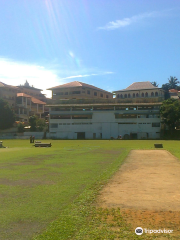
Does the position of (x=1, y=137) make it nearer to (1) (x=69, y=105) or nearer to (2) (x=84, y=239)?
(1) (x=69, y=105)

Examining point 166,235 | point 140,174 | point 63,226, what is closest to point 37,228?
A: point 63,226

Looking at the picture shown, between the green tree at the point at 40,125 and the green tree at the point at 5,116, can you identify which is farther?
the green tree at the point at 40,125

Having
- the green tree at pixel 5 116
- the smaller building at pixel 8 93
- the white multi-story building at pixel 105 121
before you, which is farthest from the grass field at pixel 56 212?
the smaller building at pixel 8 93

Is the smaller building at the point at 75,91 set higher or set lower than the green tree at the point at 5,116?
higher

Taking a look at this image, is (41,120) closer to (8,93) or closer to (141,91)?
(8,93)

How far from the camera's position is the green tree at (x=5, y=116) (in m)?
72.1

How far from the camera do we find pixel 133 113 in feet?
233

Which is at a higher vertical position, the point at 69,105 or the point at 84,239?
the point at 69,105

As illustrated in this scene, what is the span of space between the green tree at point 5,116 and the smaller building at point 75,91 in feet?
67.6

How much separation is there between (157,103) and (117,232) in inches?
2621

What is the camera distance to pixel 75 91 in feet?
290

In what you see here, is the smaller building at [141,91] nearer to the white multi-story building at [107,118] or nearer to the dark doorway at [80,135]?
the white multi-story building at [107,118]

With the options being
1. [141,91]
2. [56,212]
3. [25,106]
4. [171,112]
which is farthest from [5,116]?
[56,212]

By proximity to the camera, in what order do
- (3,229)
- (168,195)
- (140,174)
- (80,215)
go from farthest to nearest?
(140,174), (168,195), (80,215), (3,229)
